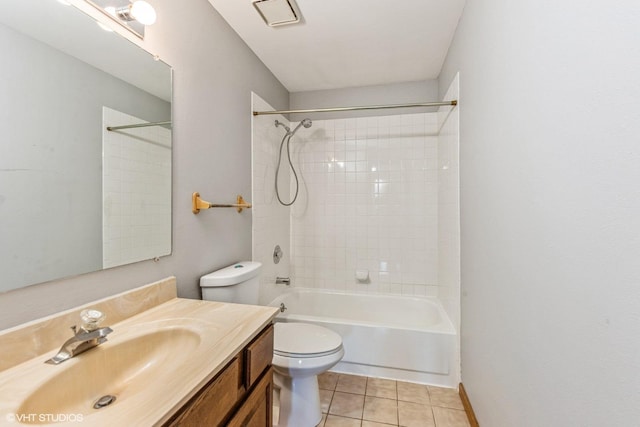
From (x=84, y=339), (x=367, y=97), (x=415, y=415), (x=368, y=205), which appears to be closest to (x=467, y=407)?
(x=415, y=415)

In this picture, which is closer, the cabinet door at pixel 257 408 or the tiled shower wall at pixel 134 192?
the cabinet door at pixel 257 408

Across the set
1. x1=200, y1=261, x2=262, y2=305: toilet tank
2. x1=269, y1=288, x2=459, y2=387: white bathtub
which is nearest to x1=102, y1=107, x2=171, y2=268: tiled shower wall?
x1=200, y1=261, x2=262, y2=305: toilet tank

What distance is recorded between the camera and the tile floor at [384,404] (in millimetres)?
1590

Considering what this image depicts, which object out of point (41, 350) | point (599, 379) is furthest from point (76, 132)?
point (599, 379)

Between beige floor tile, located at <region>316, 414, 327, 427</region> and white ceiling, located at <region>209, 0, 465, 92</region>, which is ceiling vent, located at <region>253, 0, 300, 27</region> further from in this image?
beige floor tile, located at <region>316, 414, 327, 427</region>

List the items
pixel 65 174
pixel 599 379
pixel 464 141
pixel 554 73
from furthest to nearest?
pixel 464 141 < pixel 65 174 < pixel 554 73 < pixel 599 379

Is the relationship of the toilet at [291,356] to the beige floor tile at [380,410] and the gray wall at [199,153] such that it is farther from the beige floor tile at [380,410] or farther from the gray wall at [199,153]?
the beige floor tile at [380,410]

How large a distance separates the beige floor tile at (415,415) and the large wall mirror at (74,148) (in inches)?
62.8

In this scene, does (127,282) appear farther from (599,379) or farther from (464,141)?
(464,141)

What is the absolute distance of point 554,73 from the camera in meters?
0.76

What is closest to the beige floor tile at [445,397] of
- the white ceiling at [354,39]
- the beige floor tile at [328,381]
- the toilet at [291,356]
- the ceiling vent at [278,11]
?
the beige floor tile at [328,381]

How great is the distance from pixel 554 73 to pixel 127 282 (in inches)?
61.5

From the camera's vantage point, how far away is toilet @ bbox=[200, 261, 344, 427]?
1471 millimetres

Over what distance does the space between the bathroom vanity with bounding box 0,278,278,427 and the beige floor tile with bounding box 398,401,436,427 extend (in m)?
0.94
